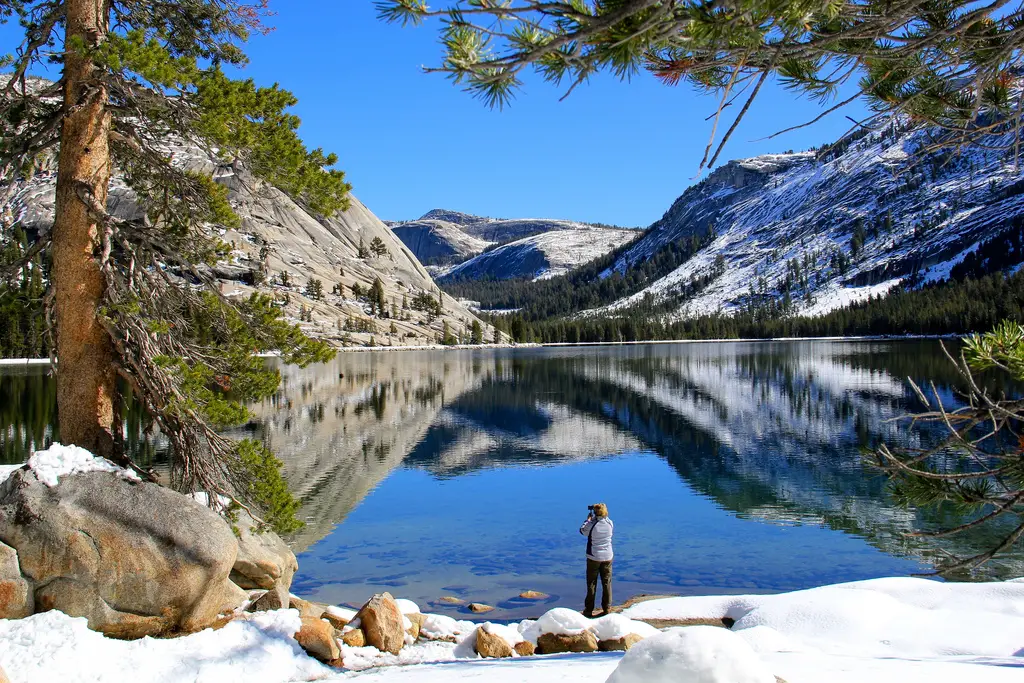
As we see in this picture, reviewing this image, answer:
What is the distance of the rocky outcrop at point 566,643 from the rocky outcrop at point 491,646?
1.86 feet

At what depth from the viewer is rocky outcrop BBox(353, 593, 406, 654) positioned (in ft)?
31.9

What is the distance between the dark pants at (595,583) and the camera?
42.4ft

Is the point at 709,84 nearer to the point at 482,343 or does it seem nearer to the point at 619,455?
the point at 619,455

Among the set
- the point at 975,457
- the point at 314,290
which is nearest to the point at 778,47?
the point at 975,457

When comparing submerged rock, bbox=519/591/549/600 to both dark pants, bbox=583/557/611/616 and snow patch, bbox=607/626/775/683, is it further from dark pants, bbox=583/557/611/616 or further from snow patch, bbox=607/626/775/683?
snow patch, bbox=607/626/775/683

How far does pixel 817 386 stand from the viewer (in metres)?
55.0

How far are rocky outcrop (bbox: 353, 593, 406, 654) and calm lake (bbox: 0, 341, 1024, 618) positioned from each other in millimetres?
3659

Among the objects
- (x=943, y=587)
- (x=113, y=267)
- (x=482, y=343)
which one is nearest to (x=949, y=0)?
(x=113, y=267)

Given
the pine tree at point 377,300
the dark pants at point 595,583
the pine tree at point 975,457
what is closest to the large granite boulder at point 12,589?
the dark pants at point 595,583

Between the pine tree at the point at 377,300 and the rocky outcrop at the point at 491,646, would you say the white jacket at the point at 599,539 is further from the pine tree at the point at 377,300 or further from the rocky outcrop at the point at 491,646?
the pine tree at the point at 377,300

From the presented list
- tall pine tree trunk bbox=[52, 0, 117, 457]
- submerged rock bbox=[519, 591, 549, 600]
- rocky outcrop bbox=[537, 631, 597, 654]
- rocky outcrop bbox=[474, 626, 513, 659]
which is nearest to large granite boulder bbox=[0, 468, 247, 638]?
tall pine tree trunk bbox=[52, 0, 117, 457]

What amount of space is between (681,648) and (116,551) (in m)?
6.84

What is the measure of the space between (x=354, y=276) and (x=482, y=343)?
42.3m

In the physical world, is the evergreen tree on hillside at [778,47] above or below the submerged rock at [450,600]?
above
